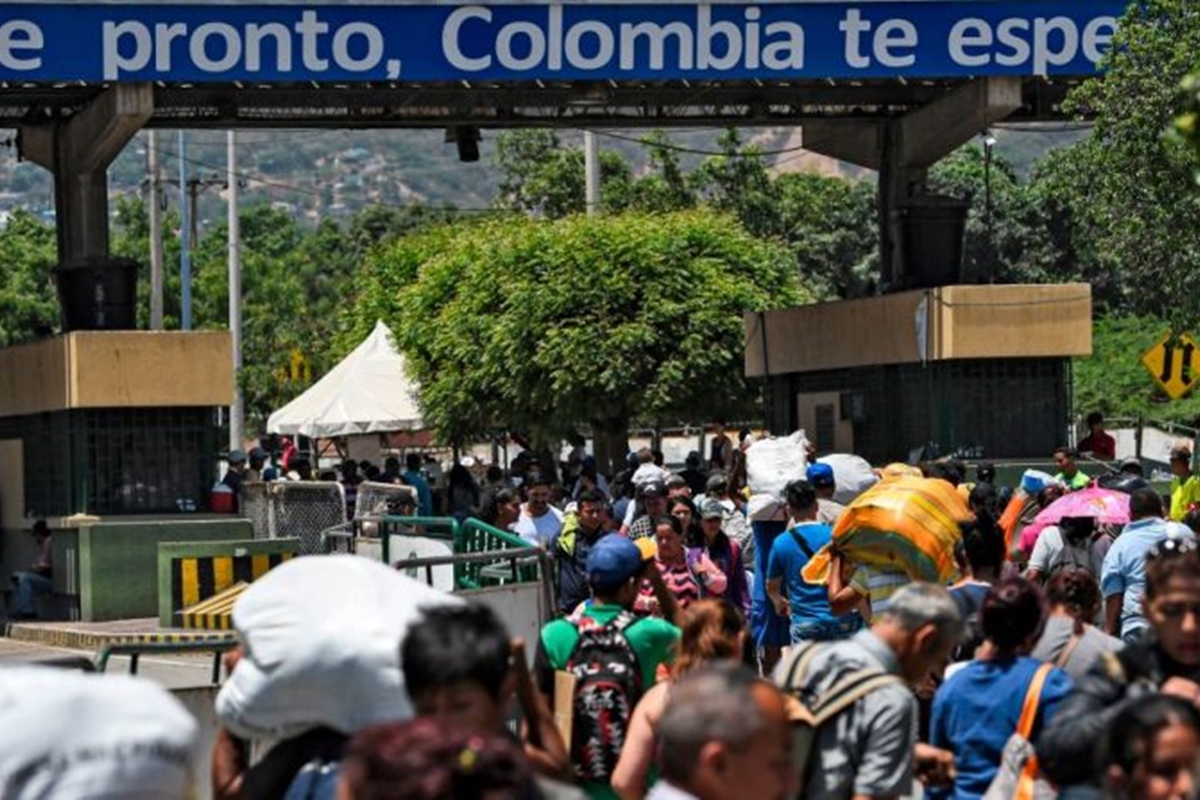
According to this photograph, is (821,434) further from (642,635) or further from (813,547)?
(642,635)

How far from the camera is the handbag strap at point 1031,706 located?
840cm

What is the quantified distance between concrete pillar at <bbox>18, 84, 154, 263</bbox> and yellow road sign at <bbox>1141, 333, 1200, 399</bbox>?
11629mm

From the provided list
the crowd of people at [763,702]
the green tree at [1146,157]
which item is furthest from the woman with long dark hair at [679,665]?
the green tree at [1146,157]

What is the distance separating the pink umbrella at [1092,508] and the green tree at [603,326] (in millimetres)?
22284

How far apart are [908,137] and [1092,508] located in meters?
14.2

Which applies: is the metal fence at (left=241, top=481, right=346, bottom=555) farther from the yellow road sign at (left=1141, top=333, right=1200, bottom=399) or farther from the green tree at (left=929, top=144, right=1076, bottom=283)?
the green tree at (left=929, top=144, right=1076, bottom=283)

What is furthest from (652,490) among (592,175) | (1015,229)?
(1015,229)

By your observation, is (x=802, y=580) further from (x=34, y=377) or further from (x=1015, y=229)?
(x=1015, y=229)

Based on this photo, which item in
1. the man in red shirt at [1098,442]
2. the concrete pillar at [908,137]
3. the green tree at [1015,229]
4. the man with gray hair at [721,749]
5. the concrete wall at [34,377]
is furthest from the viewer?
the green tree at [1015,229]

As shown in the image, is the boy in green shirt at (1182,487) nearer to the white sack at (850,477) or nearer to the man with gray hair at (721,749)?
the white sack at (850,477)

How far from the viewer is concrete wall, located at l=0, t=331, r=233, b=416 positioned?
85.5 ft

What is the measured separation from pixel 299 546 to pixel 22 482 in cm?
404

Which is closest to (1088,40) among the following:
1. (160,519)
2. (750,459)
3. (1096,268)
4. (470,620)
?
(750,459)

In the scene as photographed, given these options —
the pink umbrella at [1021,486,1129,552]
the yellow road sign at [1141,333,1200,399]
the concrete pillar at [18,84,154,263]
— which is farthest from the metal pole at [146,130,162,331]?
the pink umbrella at [1021,486,1129,552]
